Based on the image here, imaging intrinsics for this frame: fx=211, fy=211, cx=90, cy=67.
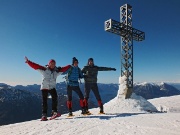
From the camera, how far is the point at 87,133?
19.7 feet

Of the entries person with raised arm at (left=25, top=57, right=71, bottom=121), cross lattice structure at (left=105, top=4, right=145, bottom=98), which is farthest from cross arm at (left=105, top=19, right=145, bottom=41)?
person with raised arm at (left=25, top=57, right=71, bottom=121)

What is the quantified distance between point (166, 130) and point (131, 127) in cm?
101

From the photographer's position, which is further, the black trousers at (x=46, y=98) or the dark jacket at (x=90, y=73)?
the dark jacket at (x=90, y=73)

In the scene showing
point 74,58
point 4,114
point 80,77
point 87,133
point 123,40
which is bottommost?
point 4,114

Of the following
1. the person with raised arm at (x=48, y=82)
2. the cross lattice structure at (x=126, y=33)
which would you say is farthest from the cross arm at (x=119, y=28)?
the person with raised arm at (x=48, y=82)

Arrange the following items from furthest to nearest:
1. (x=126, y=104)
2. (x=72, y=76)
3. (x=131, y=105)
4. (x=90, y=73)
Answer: (x=126, y=104), (x=131, y=105), (x=90, y=73), (x=72, y=76)

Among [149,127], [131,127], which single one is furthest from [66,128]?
[149,127]

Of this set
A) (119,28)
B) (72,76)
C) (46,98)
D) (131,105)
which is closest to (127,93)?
(131,105)

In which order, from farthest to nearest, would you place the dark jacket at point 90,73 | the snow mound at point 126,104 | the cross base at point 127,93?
the cross base at point 127,93 → the snow mound at point 126,104 → the dark jacket at point 90,73

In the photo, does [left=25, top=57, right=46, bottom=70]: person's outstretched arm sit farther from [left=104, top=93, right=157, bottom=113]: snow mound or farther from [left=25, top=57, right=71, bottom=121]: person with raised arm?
[left=104, top=93, right=157, bottom=113]: snow mound

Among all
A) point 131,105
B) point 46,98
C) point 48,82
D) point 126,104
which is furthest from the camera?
point 126,104

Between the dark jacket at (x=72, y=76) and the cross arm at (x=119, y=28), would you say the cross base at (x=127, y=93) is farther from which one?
the dark jacket at (x=72, y=76)

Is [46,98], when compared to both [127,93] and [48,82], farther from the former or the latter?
[127,93]

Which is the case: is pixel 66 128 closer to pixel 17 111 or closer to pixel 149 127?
pixel 149 127
